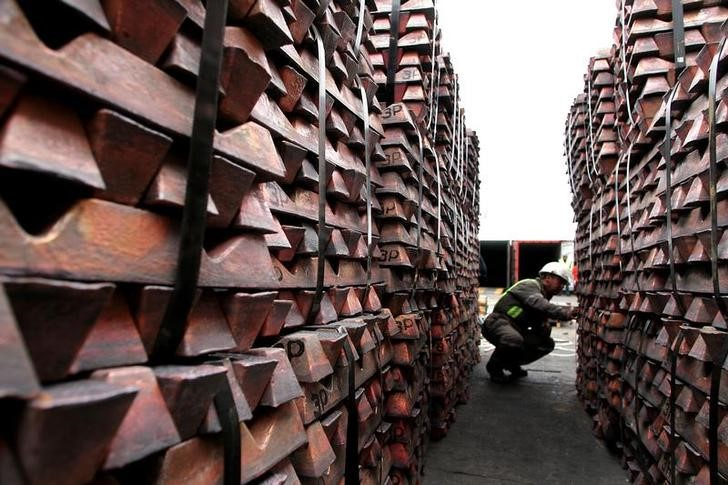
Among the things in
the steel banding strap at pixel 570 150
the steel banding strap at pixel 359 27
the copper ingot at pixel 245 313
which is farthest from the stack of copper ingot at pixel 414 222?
the steel banding strap at pixel 570 150

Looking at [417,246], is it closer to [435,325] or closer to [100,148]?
[435,325]

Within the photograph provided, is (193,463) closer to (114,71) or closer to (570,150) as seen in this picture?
(114,71)

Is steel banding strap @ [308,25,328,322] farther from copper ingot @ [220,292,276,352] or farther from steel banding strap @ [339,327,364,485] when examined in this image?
copper ingot @ [220,292,276,352]

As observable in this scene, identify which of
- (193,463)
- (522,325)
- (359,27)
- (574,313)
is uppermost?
(359,27)

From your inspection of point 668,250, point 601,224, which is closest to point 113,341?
point 668,250

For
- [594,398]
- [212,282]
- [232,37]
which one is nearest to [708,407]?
[212,282]

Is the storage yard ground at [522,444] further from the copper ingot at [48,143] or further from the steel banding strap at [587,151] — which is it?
the copper ingot at [48,143]

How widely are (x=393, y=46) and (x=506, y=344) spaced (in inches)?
189

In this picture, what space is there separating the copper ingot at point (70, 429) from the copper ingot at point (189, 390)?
4.7 inches

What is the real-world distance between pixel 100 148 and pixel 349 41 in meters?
1.68

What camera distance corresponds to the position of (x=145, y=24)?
36.9 inches

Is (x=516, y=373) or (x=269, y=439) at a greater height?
(x=269, y=439)

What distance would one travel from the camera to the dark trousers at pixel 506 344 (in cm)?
696

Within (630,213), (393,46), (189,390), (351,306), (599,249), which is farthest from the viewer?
(599,249)
